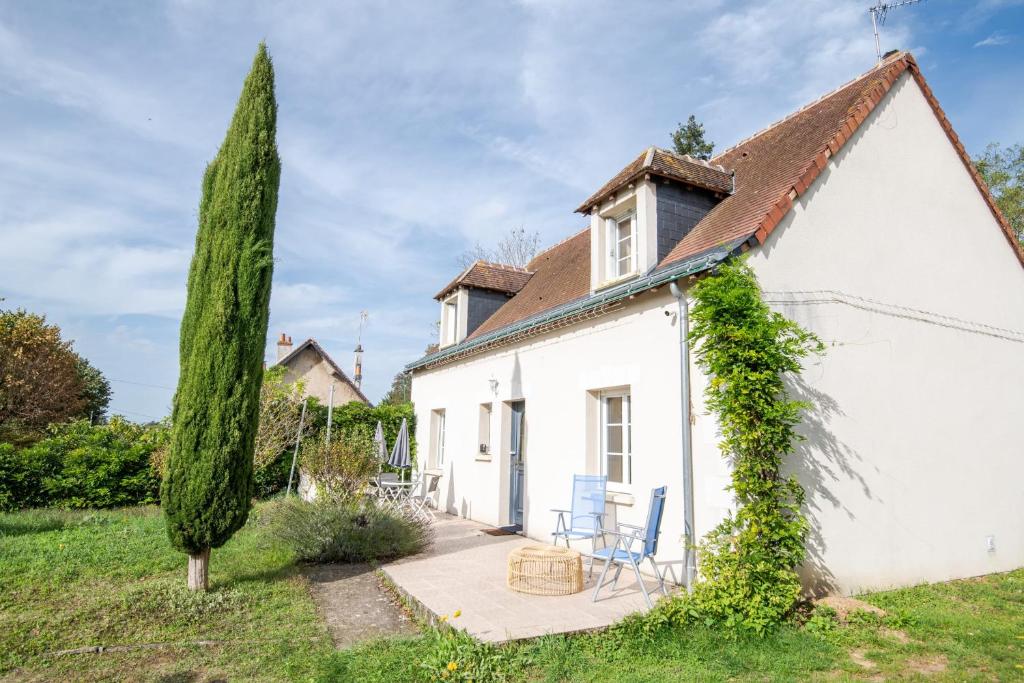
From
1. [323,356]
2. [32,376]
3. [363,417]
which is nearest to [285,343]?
[323,356]

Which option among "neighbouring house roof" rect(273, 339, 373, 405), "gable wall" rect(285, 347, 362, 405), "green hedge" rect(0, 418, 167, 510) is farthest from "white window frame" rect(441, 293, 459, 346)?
"neighbouring house roof" rect(273, 339, 373, 405)

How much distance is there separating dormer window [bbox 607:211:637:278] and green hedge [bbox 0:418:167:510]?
11061mm

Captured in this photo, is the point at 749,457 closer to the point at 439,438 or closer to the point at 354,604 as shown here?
the point at 354,604

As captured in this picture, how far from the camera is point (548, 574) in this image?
586 centimetres

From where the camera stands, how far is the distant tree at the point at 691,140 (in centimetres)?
2292

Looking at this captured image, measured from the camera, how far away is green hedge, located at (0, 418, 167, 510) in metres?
11.9

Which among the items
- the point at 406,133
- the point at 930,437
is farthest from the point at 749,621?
the point at 406,133

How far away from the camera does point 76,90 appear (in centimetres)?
645

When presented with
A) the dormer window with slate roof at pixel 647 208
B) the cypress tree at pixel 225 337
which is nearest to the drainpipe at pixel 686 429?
the dormer window with slate roof at pixel 647 208

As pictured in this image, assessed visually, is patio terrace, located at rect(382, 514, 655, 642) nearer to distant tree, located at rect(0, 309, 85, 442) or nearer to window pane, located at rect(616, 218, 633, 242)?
window pane, located at rect(616, 218, 633, 242)

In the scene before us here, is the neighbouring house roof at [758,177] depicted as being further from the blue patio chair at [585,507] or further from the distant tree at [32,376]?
the distant tree at [32,376]

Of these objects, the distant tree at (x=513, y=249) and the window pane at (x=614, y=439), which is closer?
the window pane at (x=614, y=439)

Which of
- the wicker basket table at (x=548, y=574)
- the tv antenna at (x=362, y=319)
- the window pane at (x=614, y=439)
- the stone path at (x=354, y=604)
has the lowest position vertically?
the stone path at (x=354, y=604)

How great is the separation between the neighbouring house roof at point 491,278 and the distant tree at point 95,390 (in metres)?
23.7
